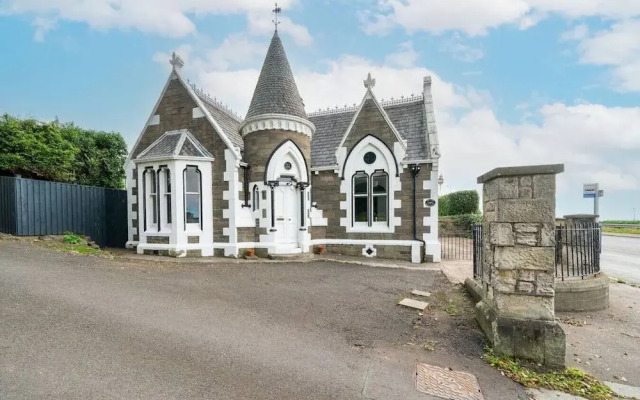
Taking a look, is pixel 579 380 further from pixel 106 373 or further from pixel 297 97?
pixel 297 97

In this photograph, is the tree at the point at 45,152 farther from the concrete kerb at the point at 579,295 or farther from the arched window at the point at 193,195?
the concrete kerb at the point at 579,295

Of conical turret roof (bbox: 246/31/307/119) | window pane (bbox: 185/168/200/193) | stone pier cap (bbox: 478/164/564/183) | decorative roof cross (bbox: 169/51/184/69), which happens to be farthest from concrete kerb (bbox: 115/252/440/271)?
decorative roof cross (bbox: 169/51/184/69)

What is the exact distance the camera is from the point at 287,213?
37.7 feet

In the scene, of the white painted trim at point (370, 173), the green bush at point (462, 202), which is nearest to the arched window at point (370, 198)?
the white painted trim at point (370, 173)

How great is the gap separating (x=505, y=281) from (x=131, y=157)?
13950mm

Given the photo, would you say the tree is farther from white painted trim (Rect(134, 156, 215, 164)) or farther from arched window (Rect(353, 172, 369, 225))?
arched window (Rect(353, 172, 369, 225))

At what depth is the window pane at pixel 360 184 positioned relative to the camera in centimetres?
1217

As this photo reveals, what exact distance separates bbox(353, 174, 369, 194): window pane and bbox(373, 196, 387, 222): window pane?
1.92 ft

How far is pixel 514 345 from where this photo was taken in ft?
13.2

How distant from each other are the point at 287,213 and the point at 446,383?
28.5 feet

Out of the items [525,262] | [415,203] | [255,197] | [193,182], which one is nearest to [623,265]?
[415,203]

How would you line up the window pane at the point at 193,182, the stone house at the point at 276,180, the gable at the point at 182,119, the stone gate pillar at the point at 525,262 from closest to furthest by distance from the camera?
the stone gate pillar at the point at 525,262, the stone house at the point at 276,180, the window pane at the point at 193,182, the gable at the point at 182,119

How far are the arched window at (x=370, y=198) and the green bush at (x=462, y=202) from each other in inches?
491

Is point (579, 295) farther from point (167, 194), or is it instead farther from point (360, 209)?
point (167, 194)
